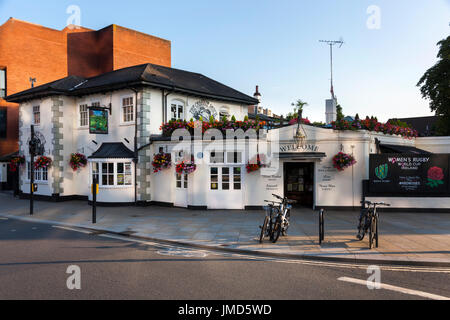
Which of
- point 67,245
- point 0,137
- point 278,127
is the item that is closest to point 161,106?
point 278,127

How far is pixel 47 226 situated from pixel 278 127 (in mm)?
9836

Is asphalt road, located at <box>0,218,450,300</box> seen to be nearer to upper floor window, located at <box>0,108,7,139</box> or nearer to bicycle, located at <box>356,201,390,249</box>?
bicycle, located at <box>356,201,390,249</box>

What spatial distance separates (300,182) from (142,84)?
9052mm

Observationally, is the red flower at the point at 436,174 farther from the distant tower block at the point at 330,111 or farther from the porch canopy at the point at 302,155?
the distant tower block at the point at 330,111

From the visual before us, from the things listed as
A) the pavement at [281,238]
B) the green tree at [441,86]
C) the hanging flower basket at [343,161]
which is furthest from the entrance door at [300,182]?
the green tree at [441,86]

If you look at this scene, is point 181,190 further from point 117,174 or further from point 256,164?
point 256,164

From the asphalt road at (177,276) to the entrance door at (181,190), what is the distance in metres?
7.05

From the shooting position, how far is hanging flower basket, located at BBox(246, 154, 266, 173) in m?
14.3

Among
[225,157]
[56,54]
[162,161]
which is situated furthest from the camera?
[56,54]

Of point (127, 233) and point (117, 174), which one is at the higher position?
point (117, 174)

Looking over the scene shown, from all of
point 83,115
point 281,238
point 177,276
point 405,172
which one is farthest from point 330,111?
point 177,276

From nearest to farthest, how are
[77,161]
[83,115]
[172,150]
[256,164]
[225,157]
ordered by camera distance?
[256,164] < [225,157] < [172,150] < [77,161] < [83,115]

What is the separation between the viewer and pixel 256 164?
1432cm
